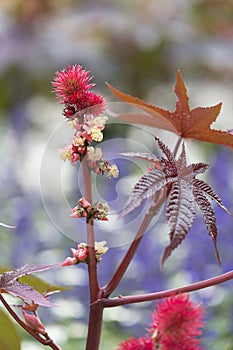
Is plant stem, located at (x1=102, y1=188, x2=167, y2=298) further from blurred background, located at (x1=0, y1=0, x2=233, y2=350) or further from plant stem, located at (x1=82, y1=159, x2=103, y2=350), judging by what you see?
blurred background, located at (x1=0, y1=0, x2=233, y2=350)

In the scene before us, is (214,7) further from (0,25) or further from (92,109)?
(92,109)

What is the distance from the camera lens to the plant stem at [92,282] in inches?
16.1

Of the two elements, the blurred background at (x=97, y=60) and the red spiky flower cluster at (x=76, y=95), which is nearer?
the red spiky flower cluster at (x=76, y=95)

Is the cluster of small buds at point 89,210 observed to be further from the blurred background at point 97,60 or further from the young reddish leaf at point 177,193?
the blurred background at point 97,60

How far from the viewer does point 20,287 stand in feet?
1.40

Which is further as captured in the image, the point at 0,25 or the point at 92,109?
the point at 0,25

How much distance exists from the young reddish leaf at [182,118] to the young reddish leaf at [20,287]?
122 millimetres

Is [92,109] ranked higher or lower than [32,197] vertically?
lower

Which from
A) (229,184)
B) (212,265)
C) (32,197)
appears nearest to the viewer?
(212,265)

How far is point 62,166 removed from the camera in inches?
18.1

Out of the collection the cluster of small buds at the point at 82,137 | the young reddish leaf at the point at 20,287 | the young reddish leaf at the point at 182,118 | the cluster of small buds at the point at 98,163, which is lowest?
the young reddish leaf at the point at 20,287

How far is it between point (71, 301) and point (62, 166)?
2.80ft

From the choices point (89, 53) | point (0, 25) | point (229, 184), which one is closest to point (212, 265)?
point (229, 184)

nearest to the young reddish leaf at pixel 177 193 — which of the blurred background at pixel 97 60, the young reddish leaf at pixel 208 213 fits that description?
the young reddish leaf at pixel 208 213
